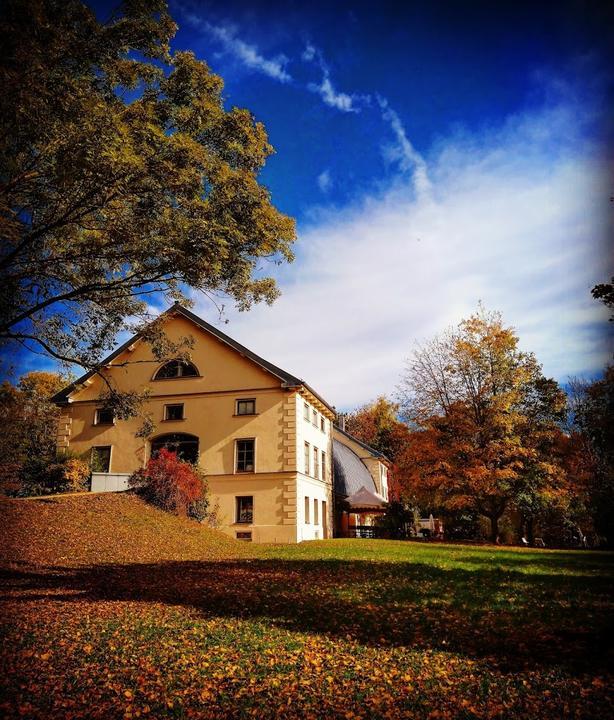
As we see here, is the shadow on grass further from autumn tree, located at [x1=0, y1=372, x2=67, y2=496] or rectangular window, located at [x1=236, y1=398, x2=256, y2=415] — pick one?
rectangular window, located at [x1=236, y1=398, x2=256, y2=415]

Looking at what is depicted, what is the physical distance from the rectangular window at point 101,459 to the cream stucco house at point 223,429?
56 millimetres

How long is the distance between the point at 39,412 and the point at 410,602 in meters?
22.3

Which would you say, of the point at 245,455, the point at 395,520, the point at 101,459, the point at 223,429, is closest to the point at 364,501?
the point at 395,520

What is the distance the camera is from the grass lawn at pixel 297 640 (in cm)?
504

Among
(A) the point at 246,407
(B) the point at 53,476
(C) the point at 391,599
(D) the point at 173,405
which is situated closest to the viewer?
(C) the point at 391,599

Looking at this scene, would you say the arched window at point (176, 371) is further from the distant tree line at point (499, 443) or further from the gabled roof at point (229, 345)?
the distant tree line at point (499, 443)

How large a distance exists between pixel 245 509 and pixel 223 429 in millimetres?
4468

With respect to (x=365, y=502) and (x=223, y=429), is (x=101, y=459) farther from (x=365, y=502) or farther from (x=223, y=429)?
(x=365, y=502)

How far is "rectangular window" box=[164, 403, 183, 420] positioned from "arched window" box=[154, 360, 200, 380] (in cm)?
171

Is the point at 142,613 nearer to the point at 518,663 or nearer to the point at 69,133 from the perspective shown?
the point at 518,663

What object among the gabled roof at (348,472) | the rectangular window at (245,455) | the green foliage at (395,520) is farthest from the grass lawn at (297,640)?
the gabled roof at (348,472)

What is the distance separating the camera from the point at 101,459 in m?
27.7

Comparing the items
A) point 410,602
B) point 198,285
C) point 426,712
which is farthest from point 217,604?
point 198,285

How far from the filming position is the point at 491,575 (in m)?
12.8
